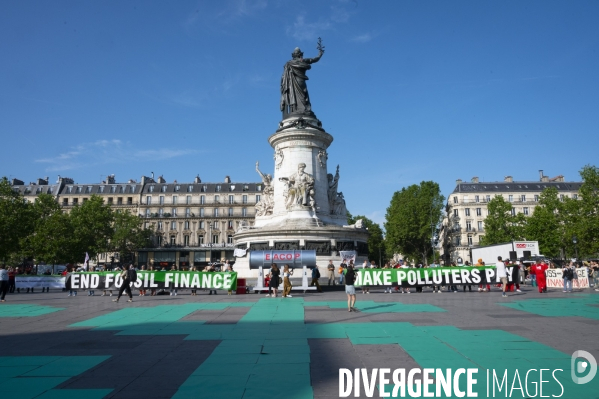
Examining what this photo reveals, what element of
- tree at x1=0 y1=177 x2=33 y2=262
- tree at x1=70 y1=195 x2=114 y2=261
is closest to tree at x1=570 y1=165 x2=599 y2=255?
tree at x1=70 y1=195 x2=114 y2=261

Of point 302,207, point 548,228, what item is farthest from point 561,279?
point 548,228

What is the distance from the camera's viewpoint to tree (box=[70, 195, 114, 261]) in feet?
186

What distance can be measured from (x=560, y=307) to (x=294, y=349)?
454 inches

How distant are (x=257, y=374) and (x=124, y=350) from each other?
3408 mm

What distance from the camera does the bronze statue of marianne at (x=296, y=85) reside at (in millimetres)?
35344

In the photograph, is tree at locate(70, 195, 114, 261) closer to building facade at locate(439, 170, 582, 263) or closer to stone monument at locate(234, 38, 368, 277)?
stone monument at locate(234, 38, 368, 277)

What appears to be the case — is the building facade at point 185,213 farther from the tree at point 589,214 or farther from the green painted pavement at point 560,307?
the green painted pavement at point 560,307

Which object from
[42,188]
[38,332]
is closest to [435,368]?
[38,332]

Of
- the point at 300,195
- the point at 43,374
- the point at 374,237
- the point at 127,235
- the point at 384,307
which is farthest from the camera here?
the point at 374,237

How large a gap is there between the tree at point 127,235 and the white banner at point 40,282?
40.0 metres

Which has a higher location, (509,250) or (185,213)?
(185,213)

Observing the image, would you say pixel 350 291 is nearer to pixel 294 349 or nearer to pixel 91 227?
pixel 294 349

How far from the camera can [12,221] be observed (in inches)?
1848

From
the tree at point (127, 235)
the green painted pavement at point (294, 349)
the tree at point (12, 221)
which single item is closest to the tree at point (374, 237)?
the tree at point (127, 235)
